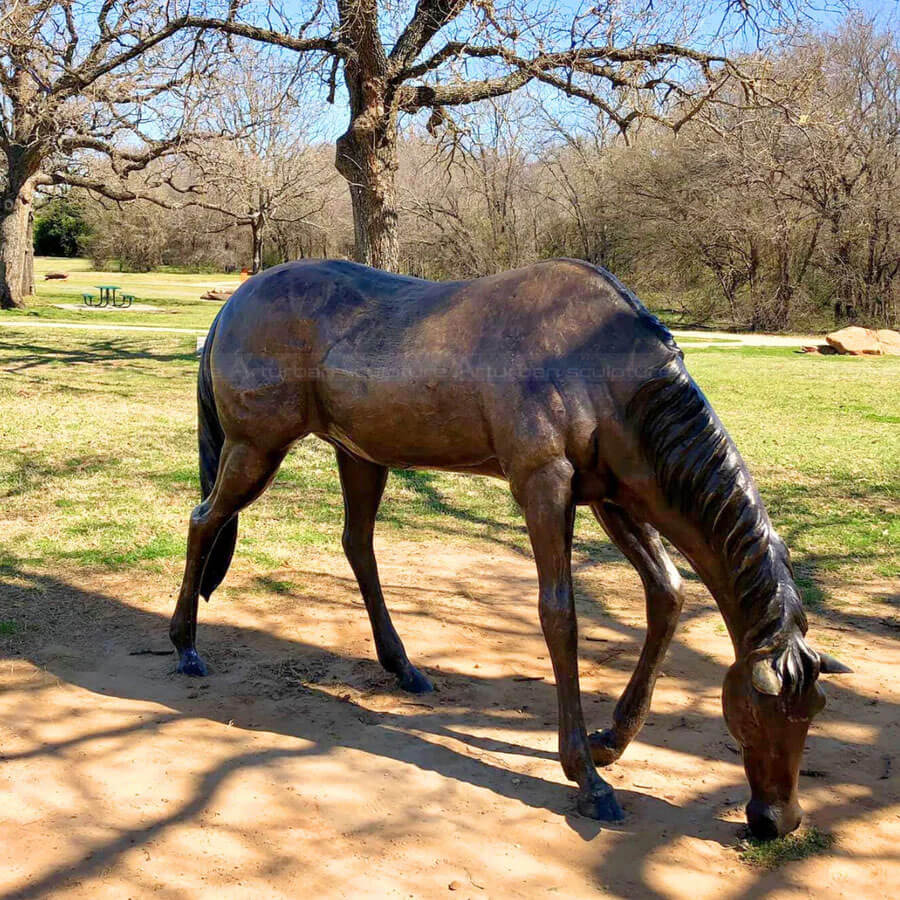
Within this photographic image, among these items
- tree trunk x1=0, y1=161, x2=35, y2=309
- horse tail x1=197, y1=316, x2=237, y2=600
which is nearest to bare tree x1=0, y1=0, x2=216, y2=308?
tree trunk x1=0, y1=161, x2=35, y2=309

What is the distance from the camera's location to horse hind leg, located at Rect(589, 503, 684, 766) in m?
3.58

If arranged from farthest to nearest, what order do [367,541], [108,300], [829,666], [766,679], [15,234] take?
[108,300]
[15,234]
[367,541]
[829,666]
[766,679]

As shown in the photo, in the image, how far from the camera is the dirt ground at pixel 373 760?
2.87 meters

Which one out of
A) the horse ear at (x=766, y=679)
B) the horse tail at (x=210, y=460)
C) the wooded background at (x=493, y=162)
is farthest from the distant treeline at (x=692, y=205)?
the horse ear at (x=766, y=679)

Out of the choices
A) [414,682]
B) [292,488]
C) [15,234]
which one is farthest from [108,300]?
[414,682]

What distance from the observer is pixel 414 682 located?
4289 millimetres

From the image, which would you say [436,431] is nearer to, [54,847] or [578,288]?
[578,288]

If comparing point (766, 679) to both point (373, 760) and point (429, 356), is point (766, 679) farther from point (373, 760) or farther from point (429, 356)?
point (429, 356)

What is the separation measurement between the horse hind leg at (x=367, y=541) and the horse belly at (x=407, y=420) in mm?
482

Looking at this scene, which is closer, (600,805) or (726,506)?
(726,506)

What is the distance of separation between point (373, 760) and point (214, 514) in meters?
1.39

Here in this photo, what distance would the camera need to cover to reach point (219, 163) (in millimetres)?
18109

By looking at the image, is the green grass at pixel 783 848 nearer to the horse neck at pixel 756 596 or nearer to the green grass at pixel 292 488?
the horse neck at pixel 756 596

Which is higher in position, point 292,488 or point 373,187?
point 373,187
